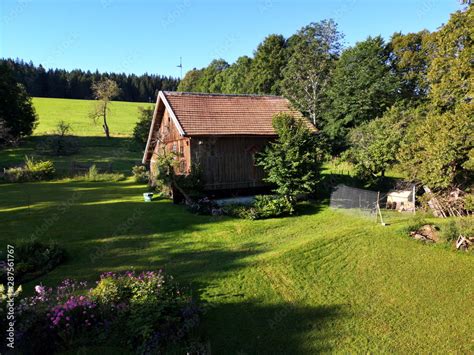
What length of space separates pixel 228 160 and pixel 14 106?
38.1 meters

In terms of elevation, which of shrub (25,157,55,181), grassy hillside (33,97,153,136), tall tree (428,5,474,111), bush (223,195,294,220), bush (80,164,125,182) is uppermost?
grassy hillside (33,97,153,136)

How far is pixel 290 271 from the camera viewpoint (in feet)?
32.1

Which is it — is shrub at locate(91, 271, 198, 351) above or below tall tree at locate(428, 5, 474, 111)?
below

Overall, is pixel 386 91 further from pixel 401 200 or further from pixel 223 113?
pixel 223 113

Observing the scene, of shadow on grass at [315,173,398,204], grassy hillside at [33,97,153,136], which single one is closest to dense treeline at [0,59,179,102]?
grassy hillside at [33,97,153,136]

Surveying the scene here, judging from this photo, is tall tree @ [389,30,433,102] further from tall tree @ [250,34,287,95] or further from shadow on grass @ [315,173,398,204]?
shadow on grass @ [315,173,398,204]

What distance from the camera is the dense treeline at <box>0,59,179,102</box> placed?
278 feet

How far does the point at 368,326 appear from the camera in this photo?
7.39 m

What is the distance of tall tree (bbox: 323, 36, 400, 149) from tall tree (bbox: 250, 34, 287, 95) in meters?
12.5

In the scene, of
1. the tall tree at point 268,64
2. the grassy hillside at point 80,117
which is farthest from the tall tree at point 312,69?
the grassy hillside at point 80,117

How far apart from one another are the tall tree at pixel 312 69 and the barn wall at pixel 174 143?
16.8 metres

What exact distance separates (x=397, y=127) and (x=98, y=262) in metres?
18.7

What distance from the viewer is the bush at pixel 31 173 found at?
27.1 meters

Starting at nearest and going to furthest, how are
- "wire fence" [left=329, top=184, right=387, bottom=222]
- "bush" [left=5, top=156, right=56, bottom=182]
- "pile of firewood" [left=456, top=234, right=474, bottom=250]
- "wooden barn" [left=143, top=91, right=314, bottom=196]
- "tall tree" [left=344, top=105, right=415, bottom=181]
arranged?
1. "pile of firewood" [left=456, top=234, right=474, bottom=250]
2. "wire fence" [left=329, top=184, right=387, bottom=222]
3. "wooden barn" [left=143, top=91, right=314, bottom=196]
4. "tall tree" [left=344, top=105, right=415, bottom=181]
5. "bush" [left=5, top=156, right=56, bottom=182]
